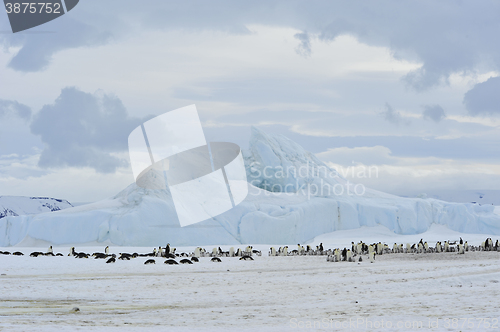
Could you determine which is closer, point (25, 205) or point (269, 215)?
point (269, 215)

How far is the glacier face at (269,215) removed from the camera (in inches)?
1352

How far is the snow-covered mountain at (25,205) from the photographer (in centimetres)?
→ 12306

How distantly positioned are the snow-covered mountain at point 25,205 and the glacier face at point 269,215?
92168 millimetres

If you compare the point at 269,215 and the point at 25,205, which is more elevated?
the point at 25,205

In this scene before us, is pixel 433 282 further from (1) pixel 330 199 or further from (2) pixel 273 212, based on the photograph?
(1) pixel 330 199

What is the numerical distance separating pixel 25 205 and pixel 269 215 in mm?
111462

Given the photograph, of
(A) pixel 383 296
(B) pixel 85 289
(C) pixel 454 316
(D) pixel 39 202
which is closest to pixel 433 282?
(A) pixel 383 296

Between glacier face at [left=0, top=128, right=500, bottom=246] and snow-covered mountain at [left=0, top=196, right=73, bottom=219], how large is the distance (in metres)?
92.2

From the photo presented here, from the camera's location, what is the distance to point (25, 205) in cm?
13162

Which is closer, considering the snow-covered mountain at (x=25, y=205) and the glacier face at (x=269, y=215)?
the glacier face at (x=269, y=215)

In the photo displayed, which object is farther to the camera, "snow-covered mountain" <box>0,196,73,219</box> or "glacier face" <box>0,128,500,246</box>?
"snow-covered mountain" <box>0,196,73,219</box>

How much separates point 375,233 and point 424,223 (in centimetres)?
542

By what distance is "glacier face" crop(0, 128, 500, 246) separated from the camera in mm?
34344

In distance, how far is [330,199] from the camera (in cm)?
4244
